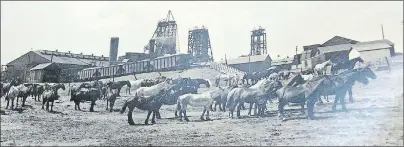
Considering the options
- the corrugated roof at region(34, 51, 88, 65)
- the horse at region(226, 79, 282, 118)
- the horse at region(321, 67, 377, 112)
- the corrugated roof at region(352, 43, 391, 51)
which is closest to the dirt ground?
the horse at region(321, 67, 377, 112)

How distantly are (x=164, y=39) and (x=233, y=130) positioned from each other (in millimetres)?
58151

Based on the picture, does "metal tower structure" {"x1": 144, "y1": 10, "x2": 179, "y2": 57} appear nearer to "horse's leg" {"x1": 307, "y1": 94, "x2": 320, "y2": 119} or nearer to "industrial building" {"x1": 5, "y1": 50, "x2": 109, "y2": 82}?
"industrial building" {"x1": 5, "y1": 50, "x2": 109, "y2": 82}

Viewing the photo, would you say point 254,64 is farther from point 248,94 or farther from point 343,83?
point 343,83

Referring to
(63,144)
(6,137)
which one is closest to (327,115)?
(63,144)

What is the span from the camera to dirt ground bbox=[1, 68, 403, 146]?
36.0 feet

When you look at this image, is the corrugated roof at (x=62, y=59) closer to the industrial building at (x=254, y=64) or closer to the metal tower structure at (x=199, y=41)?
the metal tower structure at (x=199, y=41)

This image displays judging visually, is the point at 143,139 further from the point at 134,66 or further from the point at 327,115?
the point at 134,66

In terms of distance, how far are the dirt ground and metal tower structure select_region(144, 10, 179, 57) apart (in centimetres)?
5035

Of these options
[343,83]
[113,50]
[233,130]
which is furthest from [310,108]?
[113,50]

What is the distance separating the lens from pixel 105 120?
18516 millimetres

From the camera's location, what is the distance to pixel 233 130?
13.3 meters

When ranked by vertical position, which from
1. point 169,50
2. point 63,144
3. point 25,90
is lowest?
point 63,144

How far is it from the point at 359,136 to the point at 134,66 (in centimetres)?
4978

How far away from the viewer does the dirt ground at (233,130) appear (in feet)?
36.0
